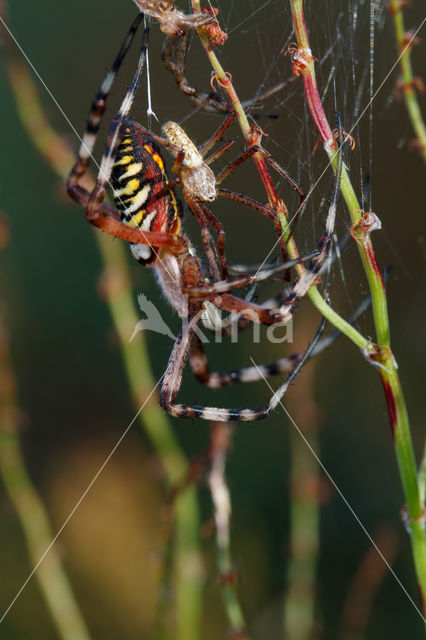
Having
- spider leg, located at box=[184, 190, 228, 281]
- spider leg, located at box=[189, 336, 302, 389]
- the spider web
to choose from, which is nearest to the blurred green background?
the spider web

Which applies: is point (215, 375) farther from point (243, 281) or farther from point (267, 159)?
point (267, 159)

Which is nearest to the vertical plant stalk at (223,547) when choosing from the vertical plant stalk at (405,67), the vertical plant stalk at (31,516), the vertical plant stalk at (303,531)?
the vertical plant stalk at (303,531)

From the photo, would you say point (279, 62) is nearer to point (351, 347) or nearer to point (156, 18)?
point (156, 18)

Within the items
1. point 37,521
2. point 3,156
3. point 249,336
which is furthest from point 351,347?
point 3,156

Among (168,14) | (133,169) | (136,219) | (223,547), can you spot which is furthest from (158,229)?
(223,547)

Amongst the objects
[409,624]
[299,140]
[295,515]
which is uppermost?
[299,140]

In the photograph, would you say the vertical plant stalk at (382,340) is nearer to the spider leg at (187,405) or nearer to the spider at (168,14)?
the spider at (168,14)
